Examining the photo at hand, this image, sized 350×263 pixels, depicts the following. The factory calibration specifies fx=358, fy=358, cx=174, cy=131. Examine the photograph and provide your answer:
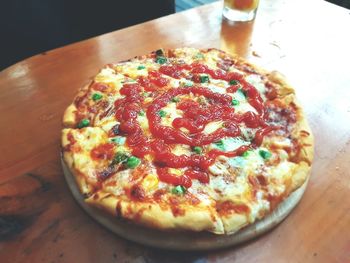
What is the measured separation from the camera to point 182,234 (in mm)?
1343

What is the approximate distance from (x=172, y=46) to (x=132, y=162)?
4.14 ft

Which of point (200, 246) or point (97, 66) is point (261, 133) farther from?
point (97, 66)

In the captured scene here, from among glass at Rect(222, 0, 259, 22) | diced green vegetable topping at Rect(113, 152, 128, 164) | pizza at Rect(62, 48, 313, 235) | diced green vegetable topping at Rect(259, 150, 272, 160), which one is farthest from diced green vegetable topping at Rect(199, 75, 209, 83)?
glass at Rect(222, 0, 259, 22)

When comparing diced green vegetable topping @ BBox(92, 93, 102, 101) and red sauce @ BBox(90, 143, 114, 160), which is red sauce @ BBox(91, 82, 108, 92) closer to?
diced green vegetable topping @ BBox(92, 93, 102, 101)

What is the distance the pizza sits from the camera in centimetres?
137

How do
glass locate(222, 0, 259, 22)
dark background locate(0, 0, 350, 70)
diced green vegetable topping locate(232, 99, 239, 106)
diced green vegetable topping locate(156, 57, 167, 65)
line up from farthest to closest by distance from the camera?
dark background locate(0, 0, 350, 70), glass locate(222, 0, 259, 22), diced green vegetable topping locate(156, 57, 167, 65), diced green vegetable topping locate(232, 99, 239, 106)

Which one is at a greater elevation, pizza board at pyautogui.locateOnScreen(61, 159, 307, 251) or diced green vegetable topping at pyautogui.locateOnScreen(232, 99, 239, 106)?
diced green vegetable topping at pyautogui.locateOnScreen(232, 99, 239, 106)

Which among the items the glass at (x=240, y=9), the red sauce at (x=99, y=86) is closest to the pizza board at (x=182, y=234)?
the red sauce at (x=99, y=86)

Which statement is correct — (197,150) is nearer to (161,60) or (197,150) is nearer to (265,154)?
(265,154)

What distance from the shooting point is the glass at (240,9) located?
9.08 feet

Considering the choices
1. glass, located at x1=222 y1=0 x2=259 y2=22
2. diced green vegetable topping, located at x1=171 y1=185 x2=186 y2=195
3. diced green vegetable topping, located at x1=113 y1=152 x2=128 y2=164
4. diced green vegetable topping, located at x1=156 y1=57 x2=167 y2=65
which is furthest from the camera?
glass, located at x1=222 y1=0 x2=259 y2=22

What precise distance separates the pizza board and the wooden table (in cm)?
4

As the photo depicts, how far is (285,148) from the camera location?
5.28ft

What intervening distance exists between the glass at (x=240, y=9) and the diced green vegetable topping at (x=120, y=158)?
1.75 m
